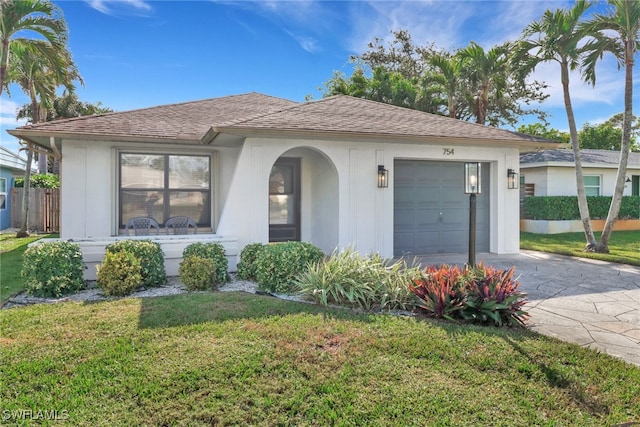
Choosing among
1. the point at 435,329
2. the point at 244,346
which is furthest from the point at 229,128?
the point at 435,329

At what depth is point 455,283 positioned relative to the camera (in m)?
5.29

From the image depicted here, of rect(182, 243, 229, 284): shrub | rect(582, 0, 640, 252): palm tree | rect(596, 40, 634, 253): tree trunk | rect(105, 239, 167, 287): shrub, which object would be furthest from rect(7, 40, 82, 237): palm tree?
rect(596, 40, 634, 253): tree trunk

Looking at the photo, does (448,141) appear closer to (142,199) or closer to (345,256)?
(345,256)

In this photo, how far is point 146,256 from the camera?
697cm

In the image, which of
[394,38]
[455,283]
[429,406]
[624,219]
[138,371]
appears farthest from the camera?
[394,38]

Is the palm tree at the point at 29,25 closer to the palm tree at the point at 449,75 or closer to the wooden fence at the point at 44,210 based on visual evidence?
the wooden fence at the point at 44,210

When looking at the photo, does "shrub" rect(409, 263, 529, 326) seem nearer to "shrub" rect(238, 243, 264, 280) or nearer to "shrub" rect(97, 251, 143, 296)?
"shrub" rect(238, 243, 264, 280)

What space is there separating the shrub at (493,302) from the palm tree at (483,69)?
1281cm

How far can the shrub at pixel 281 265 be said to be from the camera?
6758 millimetres

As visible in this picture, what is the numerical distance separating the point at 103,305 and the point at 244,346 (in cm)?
280

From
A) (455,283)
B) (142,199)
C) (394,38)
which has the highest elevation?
(394,38)

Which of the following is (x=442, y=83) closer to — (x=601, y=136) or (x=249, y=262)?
(x=249, y=262)

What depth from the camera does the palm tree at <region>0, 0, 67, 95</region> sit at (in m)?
10.6

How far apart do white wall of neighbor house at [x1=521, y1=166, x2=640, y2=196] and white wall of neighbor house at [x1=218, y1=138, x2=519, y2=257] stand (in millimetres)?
8795
